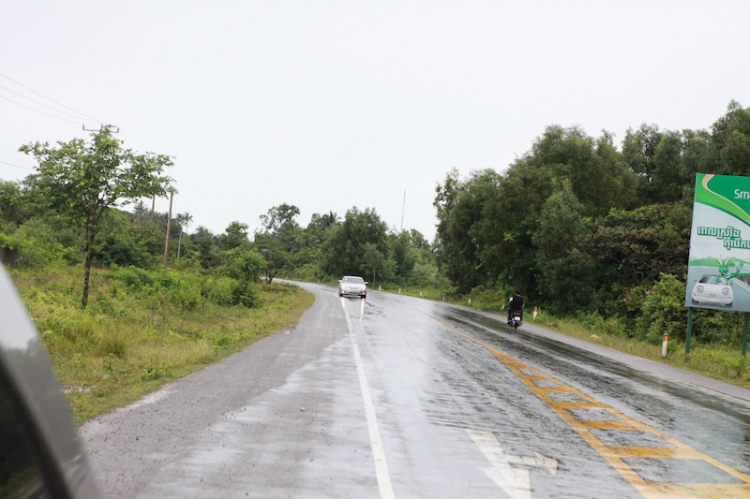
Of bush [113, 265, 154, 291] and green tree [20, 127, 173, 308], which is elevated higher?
green tree [20, 127, 173, 308]

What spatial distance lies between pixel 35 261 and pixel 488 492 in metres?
29.0

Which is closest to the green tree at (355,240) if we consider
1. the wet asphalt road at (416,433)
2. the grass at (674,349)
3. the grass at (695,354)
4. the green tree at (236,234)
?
the green tree at (236,234)

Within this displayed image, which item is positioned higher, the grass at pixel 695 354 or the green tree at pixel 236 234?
the green tree at pixel 236 234

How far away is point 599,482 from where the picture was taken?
6.30m

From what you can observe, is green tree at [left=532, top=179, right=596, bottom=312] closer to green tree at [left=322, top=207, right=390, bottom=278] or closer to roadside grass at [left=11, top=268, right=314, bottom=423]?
roadside grass at [left=11, top=268, right=314, bottom=423]

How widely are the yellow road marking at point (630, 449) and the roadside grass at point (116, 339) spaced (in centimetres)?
618

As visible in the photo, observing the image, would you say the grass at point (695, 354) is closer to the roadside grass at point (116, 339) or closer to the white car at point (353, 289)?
the roadside grass at point (116, 339)

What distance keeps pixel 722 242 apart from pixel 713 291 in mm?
1567

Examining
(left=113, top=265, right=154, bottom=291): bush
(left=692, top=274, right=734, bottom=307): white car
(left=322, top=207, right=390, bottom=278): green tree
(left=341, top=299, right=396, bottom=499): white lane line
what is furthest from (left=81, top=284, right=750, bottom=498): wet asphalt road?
(left=322, top=207, right=390, bottom=278): green tree

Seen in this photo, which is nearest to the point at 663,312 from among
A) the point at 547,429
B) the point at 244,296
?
the point at 547,429

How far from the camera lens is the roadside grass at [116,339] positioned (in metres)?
9.71

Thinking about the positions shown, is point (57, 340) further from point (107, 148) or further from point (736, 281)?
point (736, 281)

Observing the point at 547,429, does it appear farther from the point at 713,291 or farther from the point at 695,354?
the point at 695,354

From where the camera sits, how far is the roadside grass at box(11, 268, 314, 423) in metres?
9.71
